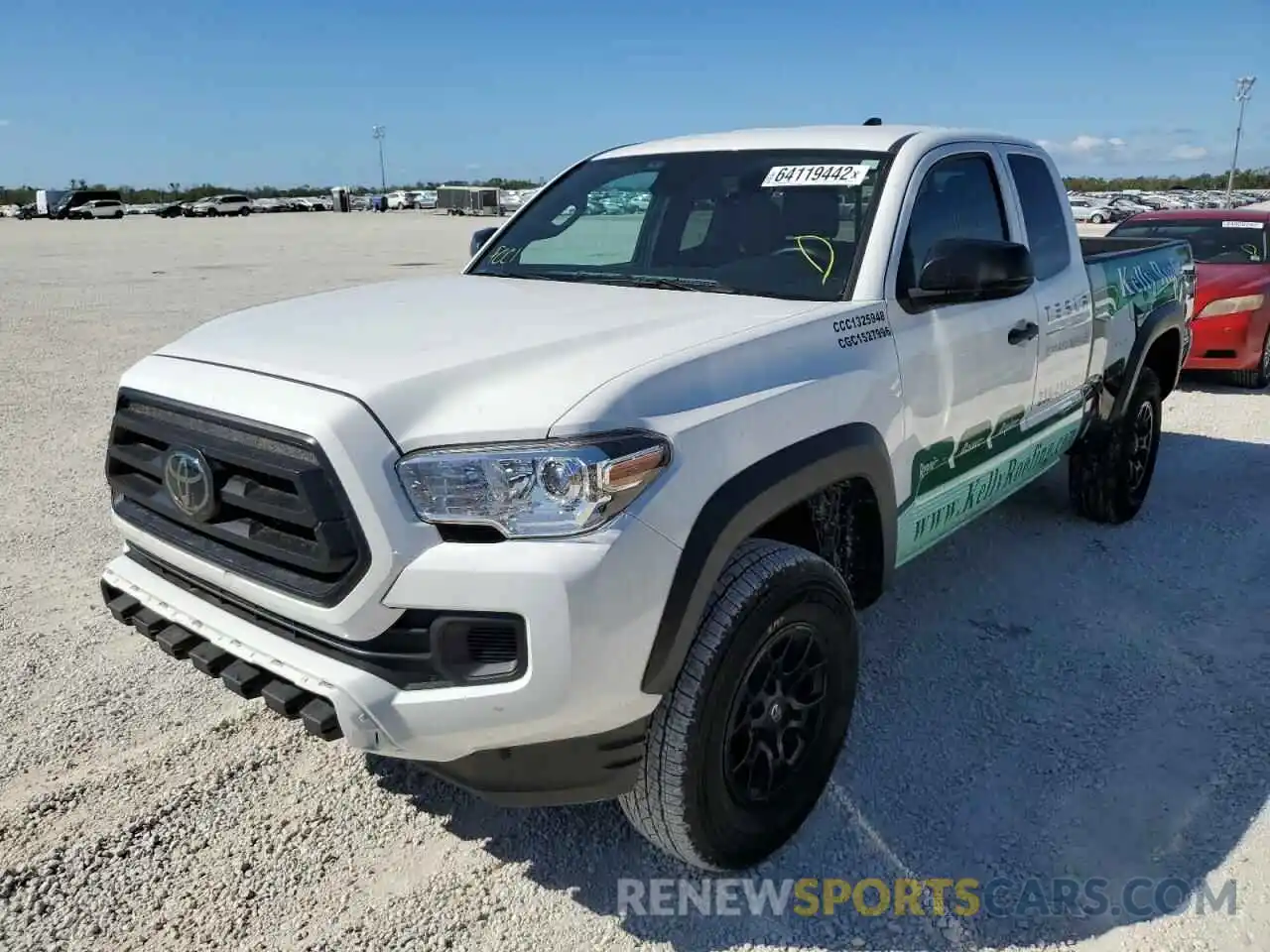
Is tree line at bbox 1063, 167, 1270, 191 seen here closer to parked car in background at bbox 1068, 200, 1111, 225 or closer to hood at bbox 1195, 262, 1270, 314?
parked car in background at bbox 1068, 200, 1111, 225

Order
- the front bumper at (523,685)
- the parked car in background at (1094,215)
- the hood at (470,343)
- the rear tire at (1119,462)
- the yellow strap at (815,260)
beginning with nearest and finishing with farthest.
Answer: the front bumper at (523,685)
the hood at (470,343)
the yellow strap at (815,260)
the rear tire at (1119,462)
the parked car in background at (1094,215)

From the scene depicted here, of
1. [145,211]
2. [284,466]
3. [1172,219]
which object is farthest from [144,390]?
[145,211]

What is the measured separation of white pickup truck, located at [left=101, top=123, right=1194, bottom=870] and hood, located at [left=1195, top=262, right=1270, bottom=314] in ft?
21.1

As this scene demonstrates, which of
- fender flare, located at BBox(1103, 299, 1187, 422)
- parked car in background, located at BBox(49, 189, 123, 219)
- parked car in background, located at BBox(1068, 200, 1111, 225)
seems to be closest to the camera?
fender flare, located at BBox(1103, 299, 1187, 422)

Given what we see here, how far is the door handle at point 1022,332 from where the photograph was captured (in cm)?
371

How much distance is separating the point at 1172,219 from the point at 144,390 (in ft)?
34.1

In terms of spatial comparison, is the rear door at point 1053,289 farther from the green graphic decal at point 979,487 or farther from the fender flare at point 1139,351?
the fender flare at point 1139,351

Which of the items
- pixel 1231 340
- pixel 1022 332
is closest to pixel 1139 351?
pixel 1022 332

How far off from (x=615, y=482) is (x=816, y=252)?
4.86 feet

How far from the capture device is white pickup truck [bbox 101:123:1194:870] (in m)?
2.11

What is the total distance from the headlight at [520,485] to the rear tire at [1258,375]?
29.4 feet

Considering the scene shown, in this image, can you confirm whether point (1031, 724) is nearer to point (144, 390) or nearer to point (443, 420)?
point (443, 420)

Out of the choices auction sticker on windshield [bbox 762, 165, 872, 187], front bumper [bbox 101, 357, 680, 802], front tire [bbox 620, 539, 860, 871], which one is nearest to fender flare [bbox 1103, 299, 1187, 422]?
auction sticker on windshield [bbox 762, 165, 872, 187]

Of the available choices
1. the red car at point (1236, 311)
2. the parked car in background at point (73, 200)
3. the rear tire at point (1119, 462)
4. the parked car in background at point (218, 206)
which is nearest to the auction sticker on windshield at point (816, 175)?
the rear tire at point (1119, 462)
